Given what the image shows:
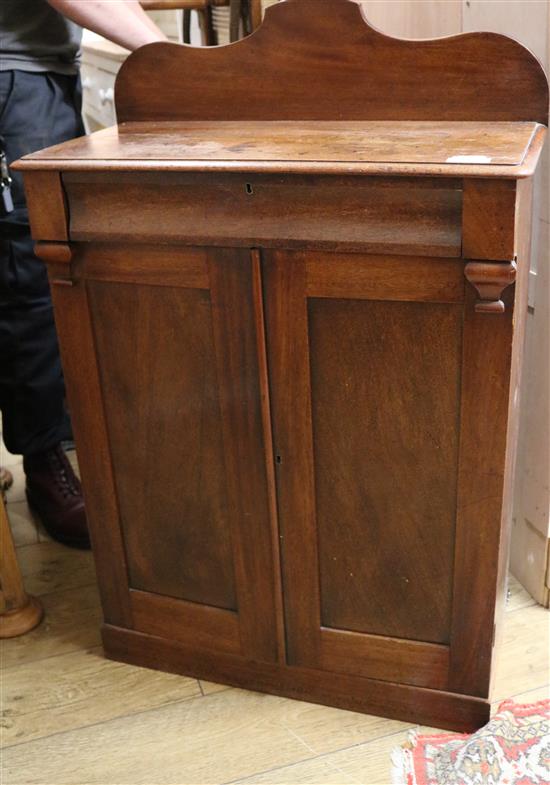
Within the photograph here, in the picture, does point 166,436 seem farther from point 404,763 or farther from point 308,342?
point 404,763

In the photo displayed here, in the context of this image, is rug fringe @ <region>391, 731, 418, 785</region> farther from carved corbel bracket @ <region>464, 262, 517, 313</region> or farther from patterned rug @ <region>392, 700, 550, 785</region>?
carved corbel bracket @ <region>464, 262, 517, 313</region>

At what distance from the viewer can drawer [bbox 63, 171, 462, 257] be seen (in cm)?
123

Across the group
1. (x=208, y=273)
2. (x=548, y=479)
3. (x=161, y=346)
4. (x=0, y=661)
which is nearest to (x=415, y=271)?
(x=208, y=273)

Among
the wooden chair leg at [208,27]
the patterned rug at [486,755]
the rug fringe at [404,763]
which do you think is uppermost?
the wooden chair leg at [208,27]

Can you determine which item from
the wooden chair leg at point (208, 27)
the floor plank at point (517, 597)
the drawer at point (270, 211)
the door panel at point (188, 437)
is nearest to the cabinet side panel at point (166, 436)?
the door panel at point (188, 437)

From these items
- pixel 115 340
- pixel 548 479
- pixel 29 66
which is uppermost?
pixel 29 66

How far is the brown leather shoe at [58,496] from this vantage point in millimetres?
2123

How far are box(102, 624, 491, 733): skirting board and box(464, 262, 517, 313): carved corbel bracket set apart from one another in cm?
68

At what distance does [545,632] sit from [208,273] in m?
0.95

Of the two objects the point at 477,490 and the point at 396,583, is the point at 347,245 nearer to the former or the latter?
the point at 477,490

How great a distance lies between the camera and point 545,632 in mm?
1754

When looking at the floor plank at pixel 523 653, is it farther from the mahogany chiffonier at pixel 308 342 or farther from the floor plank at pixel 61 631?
the floor plank at pixel 61 631

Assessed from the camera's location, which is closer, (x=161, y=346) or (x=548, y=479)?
(x=161, y=346)

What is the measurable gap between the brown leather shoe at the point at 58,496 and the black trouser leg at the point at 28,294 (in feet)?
0.15
